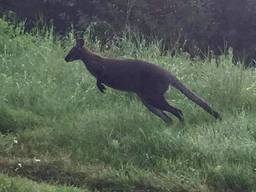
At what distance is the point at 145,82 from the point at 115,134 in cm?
66

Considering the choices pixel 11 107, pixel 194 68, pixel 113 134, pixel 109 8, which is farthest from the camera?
Answer: pixel 109 8

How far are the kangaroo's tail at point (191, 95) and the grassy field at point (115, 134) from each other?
123mm

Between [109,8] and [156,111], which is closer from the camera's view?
[156,111]

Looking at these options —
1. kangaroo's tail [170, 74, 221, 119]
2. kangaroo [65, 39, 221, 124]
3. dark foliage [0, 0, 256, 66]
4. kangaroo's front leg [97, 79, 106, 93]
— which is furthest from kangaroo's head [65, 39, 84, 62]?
dark foliage [0, 0, 256, 66]

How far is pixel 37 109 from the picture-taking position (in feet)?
26.3

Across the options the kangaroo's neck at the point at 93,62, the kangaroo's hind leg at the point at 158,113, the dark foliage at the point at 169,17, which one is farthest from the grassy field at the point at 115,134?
the dark foliage at the point at 169,17

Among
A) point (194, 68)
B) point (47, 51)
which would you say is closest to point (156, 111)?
point (194, 68)

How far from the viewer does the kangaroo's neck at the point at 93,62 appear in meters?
7.77

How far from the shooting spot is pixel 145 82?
7531 millimetres

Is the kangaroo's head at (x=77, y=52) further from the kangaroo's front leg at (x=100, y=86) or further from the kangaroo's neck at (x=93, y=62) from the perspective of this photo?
the kangaroo's front leg at (x=100, y=86)

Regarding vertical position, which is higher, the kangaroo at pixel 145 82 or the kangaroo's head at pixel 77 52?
the kangaroo's head at pixel 77 52

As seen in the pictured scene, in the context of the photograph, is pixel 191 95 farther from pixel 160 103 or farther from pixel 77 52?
pixel 77 52

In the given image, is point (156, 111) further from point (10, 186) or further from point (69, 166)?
point (10, 186)

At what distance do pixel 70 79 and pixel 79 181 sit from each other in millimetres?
2875
